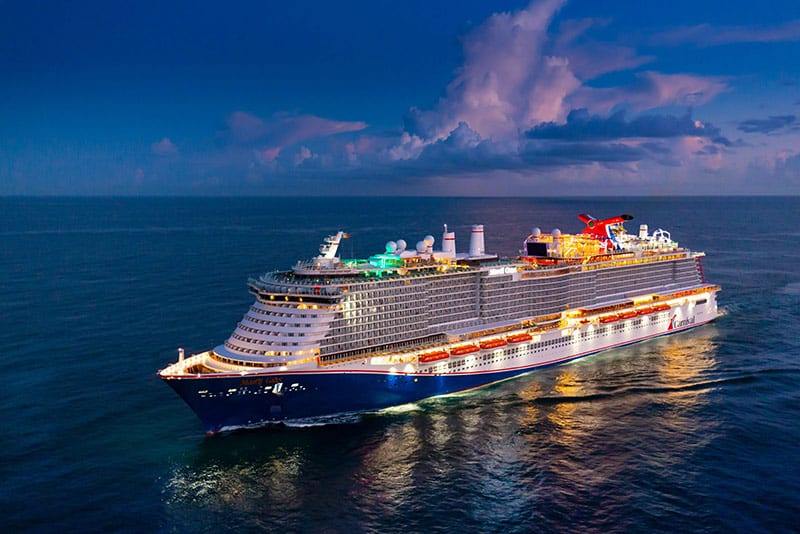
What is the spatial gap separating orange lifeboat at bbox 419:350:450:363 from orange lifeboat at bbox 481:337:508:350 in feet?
13.8

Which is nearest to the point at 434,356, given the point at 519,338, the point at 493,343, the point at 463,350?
the point at 463,350

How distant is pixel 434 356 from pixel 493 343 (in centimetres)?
686

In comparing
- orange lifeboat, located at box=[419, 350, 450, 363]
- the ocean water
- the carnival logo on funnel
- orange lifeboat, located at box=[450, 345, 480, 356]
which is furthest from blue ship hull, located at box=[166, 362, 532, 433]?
the carnival logo on funnel

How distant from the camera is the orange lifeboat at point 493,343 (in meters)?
50.3

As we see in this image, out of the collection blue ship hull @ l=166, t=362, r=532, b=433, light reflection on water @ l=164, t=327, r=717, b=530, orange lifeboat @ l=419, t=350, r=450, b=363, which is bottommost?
light reflection on water @ l=164, t=327, r=717, b=530

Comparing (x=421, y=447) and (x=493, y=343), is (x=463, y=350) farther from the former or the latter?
(x=421, y=447)

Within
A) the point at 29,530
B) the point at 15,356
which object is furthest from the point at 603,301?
the point at 15,356

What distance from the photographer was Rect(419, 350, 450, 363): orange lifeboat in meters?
46.4

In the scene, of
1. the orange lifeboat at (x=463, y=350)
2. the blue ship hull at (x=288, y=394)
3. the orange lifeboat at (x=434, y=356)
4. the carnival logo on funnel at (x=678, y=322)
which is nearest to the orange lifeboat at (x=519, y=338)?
the orange lifeboat at (x=463, y=350)

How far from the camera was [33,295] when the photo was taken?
256ft

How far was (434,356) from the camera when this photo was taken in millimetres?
47094

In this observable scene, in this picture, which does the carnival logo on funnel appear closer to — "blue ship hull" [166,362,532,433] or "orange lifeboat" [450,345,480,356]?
"orange lifeboat" [450,345,480,356]

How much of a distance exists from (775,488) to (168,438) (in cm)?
3903

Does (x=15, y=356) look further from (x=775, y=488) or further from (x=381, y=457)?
(x=775, y=488)
